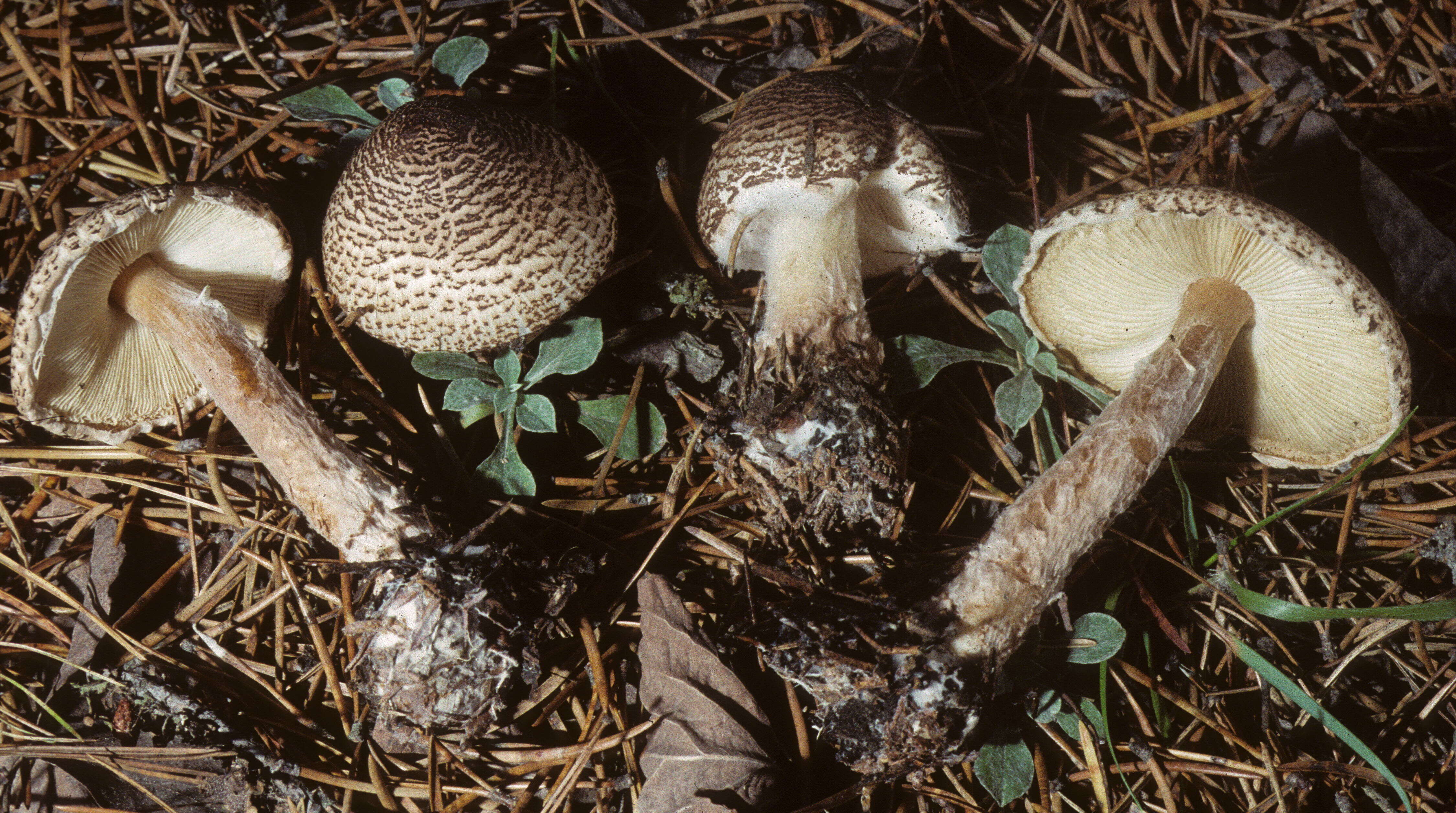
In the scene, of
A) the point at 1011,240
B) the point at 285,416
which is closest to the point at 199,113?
the point at 285,416

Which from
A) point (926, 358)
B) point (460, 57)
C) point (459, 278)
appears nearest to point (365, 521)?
point (459, 278)

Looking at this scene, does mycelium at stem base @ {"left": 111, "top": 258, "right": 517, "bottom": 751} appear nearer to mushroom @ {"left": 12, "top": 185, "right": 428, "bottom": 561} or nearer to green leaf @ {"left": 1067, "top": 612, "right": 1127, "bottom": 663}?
mushroom @ {"left": 12, "top": 185, "right": 428, "bottom": 561}

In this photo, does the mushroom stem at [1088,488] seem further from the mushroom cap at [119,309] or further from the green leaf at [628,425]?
the mushroom cap at [119,309]

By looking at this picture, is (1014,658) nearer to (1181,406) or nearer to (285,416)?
(1181,406)

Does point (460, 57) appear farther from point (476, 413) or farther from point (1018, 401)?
point (1018, 401)

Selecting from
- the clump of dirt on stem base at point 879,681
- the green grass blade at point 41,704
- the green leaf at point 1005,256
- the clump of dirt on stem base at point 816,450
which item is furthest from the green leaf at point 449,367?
the green leaf at point 1005,256

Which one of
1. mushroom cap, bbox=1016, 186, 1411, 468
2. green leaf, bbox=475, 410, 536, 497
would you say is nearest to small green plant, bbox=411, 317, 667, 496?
green leaf, bbox=475, 410, 536, 497
